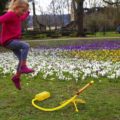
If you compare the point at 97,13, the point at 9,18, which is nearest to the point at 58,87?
the point at 9,18

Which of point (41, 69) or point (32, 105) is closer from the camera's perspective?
point (32, 105)

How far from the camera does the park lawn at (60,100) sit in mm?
6109

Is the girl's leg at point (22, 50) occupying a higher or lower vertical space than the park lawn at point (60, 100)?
higher

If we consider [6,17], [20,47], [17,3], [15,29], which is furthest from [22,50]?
[17,3]

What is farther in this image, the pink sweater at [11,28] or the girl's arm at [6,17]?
the pink sweater at [11,28]

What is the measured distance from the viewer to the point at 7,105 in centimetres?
682

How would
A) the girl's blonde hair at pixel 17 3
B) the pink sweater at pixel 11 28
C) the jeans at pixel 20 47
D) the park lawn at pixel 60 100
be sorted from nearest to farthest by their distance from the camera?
the park lawn at pixel 60 100
the girl's blonde hair at pixel 17 3
the pink sweater at pixel 11 28
the jeans at pixel 20 47

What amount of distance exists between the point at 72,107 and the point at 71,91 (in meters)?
1.53

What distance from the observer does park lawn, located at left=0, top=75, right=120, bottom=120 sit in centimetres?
611

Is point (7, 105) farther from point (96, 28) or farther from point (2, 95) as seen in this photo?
point (96, 28)

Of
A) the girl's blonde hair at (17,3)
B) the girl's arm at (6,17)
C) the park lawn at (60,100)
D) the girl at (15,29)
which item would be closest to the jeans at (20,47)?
the girl at (15,29)

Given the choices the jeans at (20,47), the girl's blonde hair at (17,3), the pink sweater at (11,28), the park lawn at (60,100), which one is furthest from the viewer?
the jeans at (20,47)

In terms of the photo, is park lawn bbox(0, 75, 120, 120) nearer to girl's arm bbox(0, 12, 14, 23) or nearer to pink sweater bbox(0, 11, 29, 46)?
pink sweater bbox(0, 11, 29, 46)

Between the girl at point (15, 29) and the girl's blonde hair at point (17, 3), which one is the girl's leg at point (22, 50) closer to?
the girl at point (15, 29)
